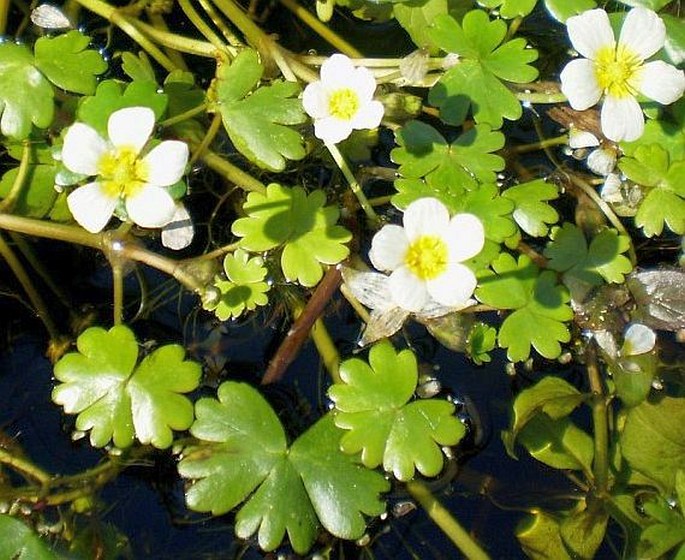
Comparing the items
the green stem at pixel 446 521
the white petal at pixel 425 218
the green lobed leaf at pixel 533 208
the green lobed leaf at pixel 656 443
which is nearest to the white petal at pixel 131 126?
the white petal at pixel 425 218

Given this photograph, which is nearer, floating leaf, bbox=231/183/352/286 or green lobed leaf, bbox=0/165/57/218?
floating leaf, bbox=231/183/352/286

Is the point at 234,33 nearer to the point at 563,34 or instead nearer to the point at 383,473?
the point at 563,34

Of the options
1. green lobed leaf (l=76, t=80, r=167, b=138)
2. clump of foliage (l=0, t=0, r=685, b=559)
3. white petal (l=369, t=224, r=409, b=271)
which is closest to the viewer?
white petal (l=369, t=224, r=409, b=271)

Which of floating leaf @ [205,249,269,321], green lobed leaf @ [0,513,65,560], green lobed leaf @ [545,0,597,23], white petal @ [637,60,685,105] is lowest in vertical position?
green lobed leaf @ [0,513,65,560]

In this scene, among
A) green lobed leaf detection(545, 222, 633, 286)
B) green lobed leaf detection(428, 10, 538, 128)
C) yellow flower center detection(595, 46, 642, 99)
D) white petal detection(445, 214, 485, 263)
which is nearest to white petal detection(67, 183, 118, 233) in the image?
white petal detection(445, 214, 485, 263)

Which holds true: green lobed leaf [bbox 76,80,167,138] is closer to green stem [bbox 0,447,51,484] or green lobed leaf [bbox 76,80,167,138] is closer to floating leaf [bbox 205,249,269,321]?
floating leaf [bbox 205,249,269,321]

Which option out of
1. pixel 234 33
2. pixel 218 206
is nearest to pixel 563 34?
pixel 234 33
